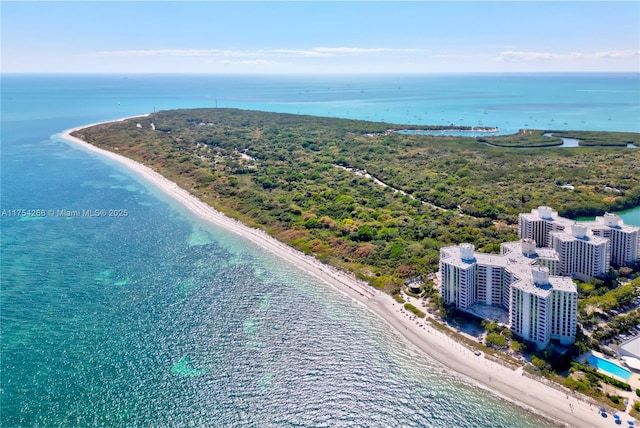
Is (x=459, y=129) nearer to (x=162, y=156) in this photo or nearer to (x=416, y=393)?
(x=162, y=156)

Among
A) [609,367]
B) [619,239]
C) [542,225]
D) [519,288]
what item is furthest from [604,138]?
[609,367]

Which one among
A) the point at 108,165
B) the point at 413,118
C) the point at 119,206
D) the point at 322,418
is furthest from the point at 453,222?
the point at 413,118

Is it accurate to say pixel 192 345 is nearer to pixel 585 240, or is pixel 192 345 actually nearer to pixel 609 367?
pixel 609 367

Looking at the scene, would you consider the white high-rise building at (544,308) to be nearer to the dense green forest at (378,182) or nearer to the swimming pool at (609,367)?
the swimming pool at (609,367)

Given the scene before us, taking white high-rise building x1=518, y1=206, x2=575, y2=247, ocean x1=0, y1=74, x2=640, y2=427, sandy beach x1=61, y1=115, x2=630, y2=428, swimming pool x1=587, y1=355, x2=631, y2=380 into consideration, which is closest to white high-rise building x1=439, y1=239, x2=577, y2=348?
swimming pool x1=587, y1=355, x2=631, y2=380

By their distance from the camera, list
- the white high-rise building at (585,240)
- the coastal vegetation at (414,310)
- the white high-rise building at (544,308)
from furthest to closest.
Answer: the white high-rise building at (585,240) < the coastal vegetation at (414,310) < the white high-rise building at (544,308)

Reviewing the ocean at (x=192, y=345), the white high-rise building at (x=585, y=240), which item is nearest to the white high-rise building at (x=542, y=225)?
the white high-rise building at (x=585, y=240)
